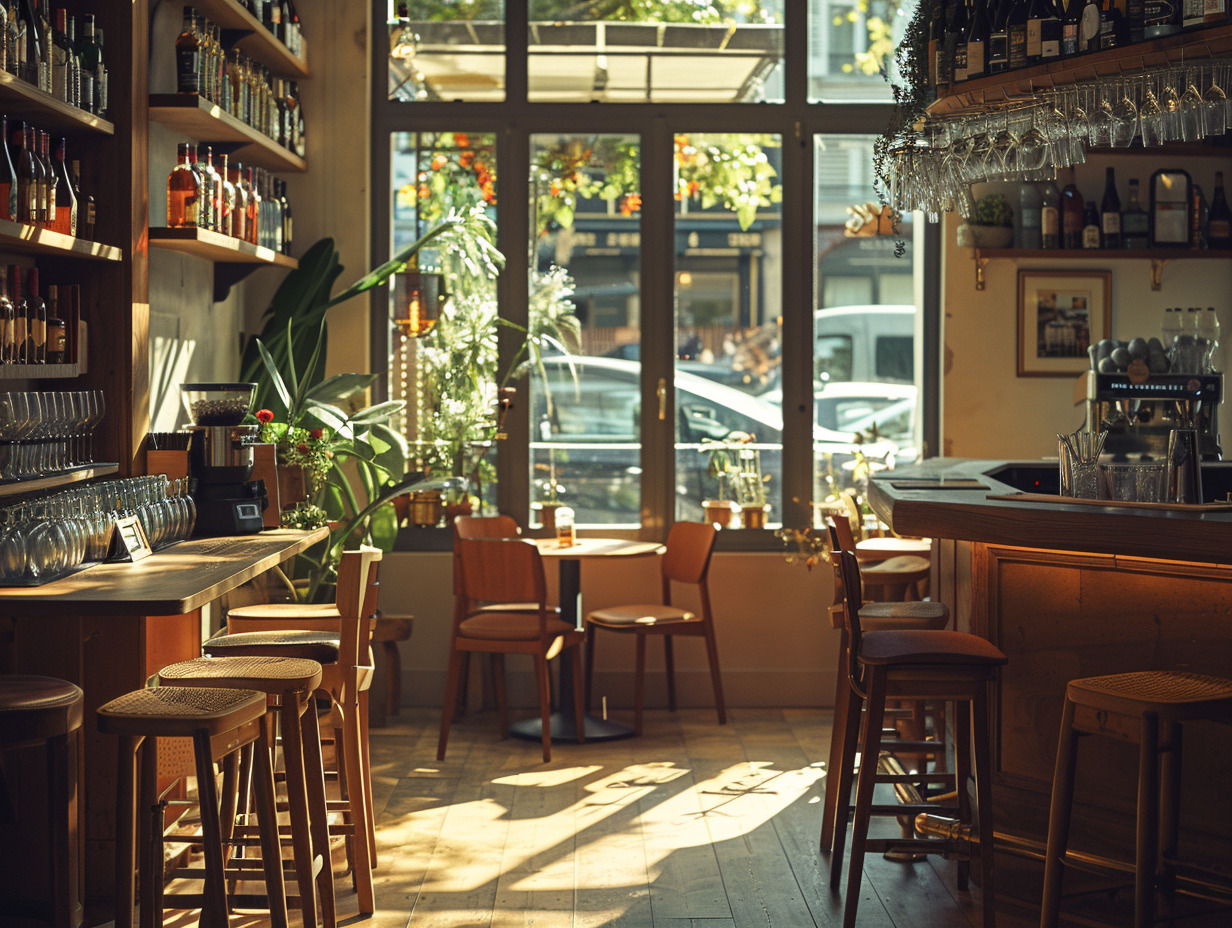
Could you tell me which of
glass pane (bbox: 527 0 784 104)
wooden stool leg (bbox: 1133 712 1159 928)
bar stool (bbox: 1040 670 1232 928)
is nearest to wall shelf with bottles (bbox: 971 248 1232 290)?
glass pane (bbox: 527 0 784 104)

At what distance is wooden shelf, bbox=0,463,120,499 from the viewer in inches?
122

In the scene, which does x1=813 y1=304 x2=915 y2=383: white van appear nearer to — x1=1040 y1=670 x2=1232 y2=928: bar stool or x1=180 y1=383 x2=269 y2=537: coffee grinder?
x1=180 y1=383 x2=269 y2=537: coffee grinder

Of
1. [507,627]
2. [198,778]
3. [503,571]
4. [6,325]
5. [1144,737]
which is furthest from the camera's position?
[507,627]

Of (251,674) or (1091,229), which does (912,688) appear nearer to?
(251,674)

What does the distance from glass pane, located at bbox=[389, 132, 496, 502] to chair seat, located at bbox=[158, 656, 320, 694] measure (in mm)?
2700

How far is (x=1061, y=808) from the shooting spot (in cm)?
271

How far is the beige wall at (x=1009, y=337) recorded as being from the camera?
5566 mm

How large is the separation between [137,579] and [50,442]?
65cm

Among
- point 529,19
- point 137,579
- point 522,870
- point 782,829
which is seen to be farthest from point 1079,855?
point 529,19

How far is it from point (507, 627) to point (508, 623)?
0.05 metres

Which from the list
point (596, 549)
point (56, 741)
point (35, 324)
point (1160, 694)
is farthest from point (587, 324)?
point (1160, 694)

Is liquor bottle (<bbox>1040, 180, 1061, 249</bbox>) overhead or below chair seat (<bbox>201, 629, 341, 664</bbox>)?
overhead

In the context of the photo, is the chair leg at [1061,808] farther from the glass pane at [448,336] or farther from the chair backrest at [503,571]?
the glass pane at [448,336]

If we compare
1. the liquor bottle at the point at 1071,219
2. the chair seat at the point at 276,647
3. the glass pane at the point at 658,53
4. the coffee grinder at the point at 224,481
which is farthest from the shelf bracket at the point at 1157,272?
the chair seat at the point at 276,647
